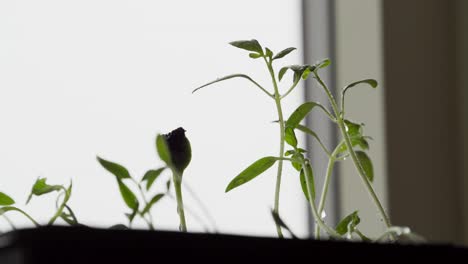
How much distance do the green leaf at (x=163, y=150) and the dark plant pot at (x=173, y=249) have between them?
16 centimetres

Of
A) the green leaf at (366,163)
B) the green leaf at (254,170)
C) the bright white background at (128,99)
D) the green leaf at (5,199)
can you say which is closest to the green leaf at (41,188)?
the green leaf at (5,199)

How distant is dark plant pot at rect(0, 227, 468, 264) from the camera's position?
0.32 metres

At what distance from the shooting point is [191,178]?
1.20 m

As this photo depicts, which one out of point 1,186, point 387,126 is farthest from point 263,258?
point 387,126

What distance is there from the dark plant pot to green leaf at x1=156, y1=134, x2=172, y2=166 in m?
0.16

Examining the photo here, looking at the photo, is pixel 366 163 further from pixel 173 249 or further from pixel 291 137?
pixel 173 249

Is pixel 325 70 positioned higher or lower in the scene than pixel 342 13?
lower

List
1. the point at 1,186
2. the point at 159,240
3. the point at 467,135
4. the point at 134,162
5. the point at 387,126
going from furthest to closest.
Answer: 1. the point at 467,135
2. the point at 387,126
3. the point at 134,162
4. the point at 1,186
5. the point at 159,240

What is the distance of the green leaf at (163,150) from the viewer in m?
0.49

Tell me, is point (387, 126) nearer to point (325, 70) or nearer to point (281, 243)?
point (325, 70)

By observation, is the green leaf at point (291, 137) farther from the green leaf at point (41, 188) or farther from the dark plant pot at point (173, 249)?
the dark plant pot at point (173, 249)

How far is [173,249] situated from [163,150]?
0.55ft

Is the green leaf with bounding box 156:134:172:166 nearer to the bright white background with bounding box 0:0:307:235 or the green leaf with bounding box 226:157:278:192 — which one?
the green leaf with bounding box 226:157:278:192

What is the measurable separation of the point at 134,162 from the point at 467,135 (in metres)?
0.78
